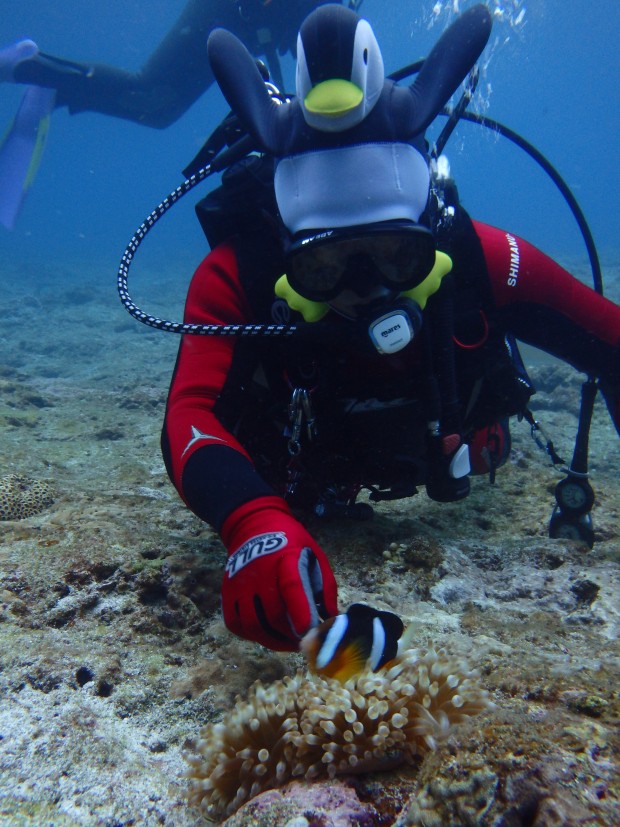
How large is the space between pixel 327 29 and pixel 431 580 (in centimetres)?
224

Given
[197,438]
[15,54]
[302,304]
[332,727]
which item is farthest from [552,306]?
[15,54]

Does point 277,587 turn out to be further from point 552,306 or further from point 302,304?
point 552,306

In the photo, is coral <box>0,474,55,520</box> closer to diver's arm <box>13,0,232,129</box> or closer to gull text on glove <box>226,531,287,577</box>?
gull text on glove <box>226,531,287,577</box>

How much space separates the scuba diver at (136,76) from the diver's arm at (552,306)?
8229 mm

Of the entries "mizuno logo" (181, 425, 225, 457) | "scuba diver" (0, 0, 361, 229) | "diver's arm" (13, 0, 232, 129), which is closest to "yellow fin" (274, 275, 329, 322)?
"mizuno logo" (181, 425, 225, 457)

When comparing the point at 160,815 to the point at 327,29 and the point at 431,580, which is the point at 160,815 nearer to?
the point at 431,580

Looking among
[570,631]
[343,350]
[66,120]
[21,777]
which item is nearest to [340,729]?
[21,777]

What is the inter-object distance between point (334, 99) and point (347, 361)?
1048 millimetres

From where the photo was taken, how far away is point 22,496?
105 inches

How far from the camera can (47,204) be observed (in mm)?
98688

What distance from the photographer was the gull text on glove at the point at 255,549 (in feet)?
4.79

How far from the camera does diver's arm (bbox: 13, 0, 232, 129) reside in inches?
412

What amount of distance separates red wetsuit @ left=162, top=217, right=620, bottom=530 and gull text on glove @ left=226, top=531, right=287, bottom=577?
48 centimetres

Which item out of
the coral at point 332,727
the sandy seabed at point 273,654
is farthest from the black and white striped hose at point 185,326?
the coral at point 332,727
